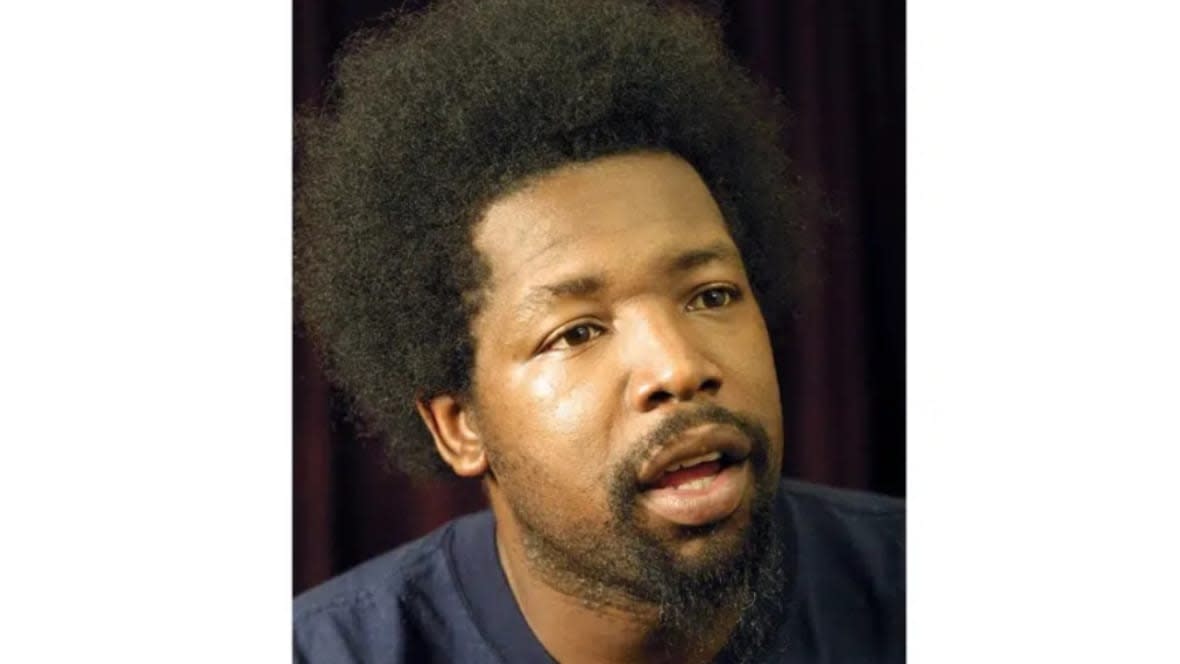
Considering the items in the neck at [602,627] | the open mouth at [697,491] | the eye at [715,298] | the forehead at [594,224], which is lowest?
the neck at [602,627]

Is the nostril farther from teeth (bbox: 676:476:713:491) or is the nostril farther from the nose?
teeth (bbox: 676:476:713:491)

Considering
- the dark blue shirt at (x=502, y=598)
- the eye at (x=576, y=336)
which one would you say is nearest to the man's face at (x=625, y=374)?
the eye at (x=576, y=336)

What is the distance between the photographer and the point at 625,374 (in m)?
1.72

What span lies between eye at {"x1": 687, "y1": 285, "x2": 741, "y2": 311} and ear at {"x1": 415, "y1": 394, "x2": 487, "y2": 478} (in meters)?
0.31

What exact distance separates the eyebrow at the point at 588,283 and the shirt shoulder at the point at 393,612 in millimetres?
319

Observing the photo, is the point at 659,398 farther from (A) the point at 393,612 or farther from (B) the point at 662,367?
(A) the point at 393,612

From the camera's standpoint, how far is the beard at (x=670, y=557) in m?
1.74

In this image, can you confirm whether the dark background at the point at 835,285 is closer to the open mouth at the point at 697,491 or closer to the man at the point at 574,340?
the man at the point at 574,340

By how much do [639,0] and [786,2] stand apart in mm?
194

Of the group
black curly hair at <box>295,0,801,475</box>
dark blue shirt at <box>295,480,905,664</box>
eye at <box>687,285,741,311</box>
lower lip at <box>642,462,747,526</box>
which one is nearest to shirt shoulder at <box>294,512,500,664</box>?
dark blue shirt at <box>295,480,905,664</box>

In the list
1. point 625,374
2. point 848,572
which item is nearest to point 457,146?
point 625,374

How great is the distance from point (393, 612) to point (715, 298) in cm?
57
